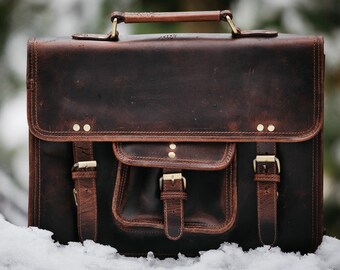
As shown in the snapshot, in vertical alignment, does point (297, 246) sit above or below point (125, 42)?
below

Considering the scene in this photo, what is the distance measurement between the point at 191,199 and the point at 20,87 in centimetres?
78

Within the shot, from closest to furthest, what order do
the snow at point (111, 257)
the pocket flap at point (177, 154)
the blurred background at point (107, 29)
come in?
the snow at point (111, 257), the pocket flap at point (177, 154), the blurred background at point (107, 29)

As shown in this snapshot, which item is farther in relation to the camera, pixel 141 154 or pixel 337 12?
pixel 337 12

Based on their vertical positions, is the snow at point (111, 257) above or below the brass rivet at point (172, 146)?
below

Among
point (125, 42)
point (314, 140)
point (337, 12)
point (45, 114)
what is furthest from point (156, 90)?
point (337, 12)

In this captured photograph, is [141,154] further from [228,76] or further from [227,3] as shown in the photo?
[227,3]

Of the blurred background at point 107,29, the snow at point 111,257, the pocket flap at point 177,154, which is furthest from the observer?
the blurred background at point 107,29

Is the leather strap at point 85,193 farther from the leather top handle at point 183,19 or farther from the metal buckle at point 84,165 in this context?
the leather top handle at point 183,19

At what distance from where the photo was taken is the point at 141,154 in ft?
4.92

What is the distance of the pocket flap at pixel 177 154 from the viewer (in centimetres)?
149

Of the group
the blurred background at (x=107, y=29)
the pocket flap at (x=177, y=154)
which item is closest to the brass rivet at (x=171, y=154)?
the pocket flap at (x=177, y=154)

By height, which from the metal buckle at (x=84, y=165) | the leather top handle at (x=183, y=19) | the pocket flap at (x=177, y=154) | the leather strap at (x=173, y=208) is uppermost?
the leather top handle at (x=183, y=19)

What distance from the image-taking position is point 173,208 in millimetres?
1506

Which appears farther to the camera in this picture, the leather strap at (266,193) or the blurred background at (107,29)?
the blurred background at (107,29)
